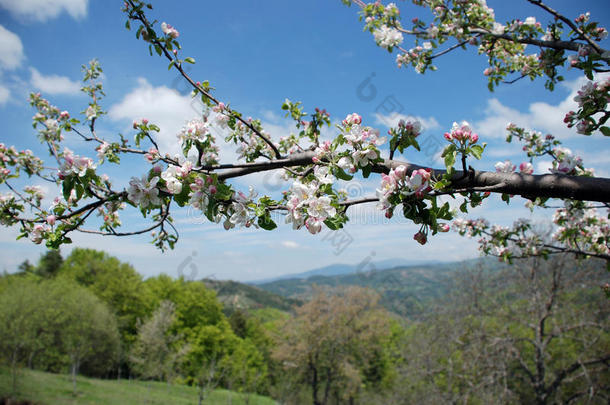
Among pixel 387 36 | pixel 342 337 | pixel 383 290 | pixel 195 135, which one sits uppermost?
pixel 387 36

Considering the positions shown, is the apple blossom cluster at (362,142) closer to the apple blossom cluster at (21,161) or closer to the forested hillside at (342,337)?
the apple blossom cluster at (21,161)

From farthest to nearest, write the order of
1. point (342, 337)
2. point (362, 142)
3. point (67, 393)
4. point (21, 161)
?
point (342, 337)
point (67, 393)
point (21, 161)
point (362, 142)

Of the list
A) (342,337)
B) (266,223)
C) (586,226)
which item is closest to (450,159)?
(266,223)

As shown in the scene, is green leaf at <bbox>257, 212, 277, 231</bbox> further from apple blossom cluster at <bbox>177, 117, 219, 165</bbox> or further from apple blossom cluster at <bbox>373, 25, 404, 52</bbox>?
apple blossom cluster at <bbox>373, 25, 404, 52</bbox>

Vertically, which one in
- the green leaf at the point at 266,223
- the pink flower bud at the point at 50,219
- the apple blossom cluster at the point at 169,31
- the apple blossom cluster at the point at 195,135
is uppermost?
the apple blossom cluster at the point at 169,31

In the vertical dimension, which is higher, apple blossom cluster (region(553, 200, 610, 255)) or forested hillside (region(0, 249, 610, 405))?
apple blossom cluster (region(553, 200, 610, 255))

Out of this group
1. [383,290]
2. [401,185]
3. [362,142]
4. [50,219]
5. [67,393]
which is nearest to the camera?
[401,185]

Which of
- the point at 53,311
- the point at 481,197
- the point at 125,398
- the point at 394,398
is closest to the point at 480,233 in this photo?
the point at 481,197

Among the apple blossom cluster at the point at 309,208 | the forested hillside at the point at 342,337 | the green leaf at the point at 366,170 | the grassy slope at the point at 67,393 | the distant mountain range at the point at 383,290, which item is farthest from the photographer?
the distant mountain range at the point at 383,290

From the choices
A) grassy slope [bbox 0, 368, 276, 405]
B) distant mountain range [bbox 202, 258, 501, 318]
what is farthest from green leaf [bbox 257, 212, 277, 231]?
grassy slope [bbox 0, 368, 276, 405]

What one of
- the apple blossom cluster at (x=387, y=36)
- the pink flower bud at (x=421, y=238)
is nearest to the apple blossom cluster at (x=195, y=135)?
the pink flower bud at (x=421, y=238)

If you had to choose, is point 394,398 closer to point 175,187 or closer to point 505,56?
point 505,56

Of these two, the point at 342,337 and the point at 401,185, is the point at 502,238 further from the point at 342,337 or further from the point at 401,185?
the point at 342,337

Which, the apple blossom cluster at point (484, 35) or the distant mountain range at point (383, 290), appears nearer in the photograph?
the apple blossom cluster at point (484, 35)
